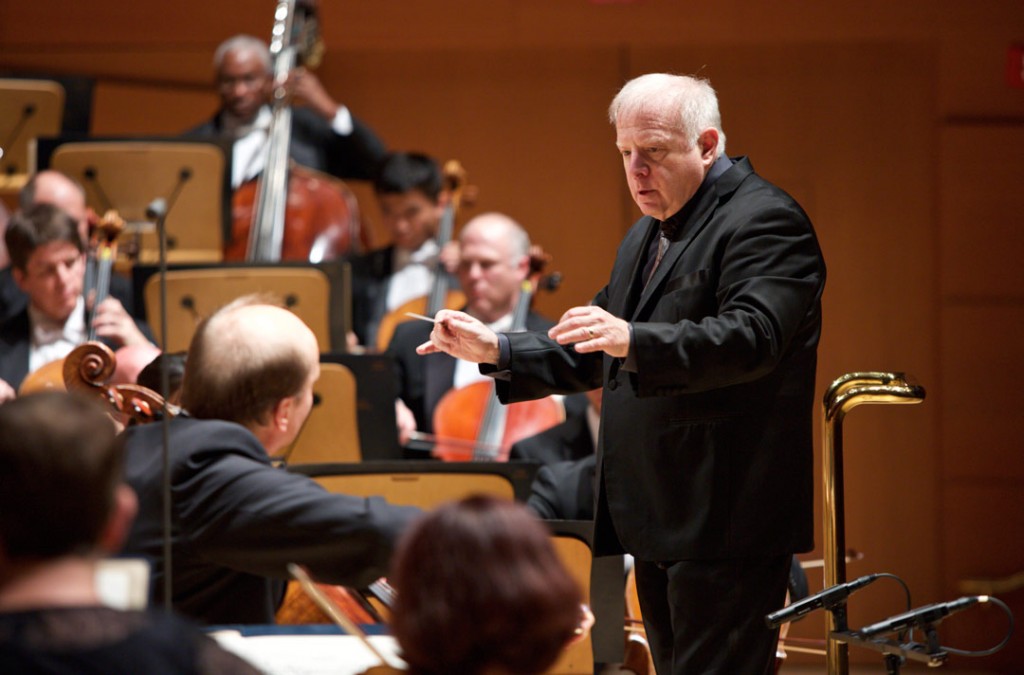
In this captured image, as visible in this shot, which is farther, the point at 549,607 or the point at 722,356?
the point at 722,356

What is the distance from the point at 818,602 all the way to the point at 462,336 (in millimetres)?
690

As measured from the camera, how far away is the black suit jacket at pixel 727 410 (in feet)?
7.23

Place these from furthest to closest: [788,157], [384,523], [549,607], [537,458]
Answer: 1. [788,157]
2. [537,458]
3. [384,523]
4. [549,607]

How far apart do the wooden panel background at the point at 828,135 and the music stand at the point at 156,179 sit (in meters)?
1.30

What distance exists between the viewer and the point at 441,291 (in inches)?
189

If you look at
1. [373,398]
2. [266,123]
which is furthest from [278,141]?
[373,398]

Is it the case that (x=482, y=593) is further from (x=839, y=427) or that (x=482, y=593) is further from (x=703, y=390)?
(x=839, y=427)

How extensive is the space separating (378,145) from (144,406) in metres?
3.27

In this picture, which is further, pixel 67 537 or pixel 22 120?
pixel 22 120

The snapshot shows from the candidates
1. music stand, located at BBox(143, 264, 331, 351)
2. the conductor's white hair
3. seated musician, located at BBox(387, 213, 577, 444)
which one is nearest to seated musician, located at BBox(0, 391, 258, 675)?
the conductor's white hair

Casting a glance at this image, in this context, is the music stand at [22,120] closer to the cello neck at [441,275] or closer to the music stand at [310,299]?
the music stand at [310,299]

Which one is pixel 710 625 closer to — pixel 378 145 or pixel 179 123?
pixel 378 145

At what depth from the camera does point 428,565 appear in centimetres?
119

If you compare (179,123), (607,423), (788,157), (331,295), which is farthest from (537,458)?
(179,123)
